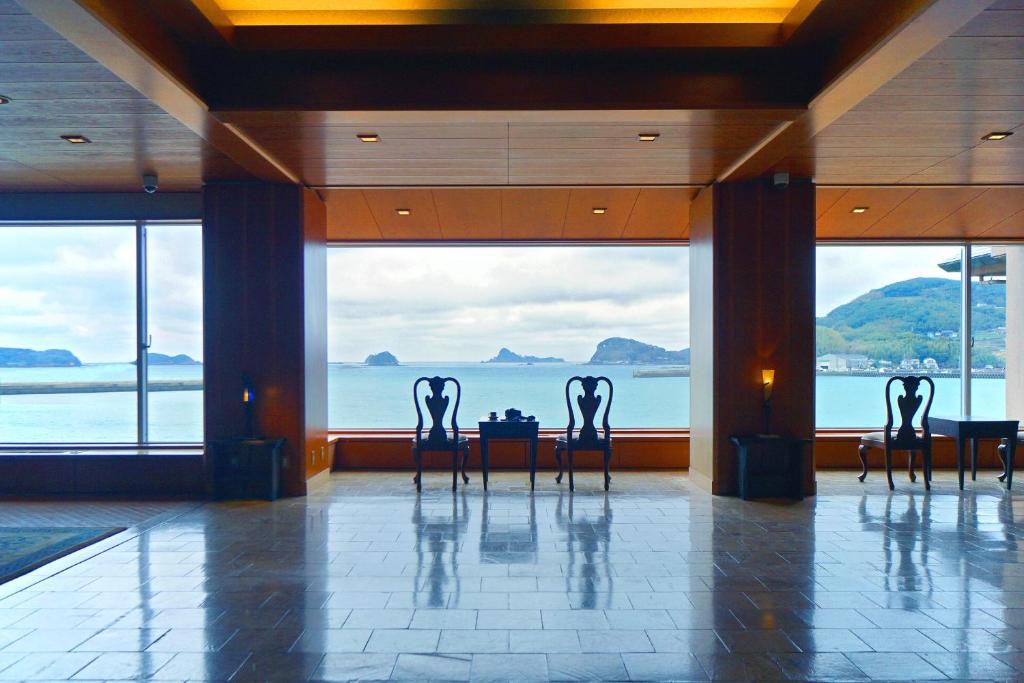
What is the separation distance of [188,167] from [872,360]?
36.8 feet

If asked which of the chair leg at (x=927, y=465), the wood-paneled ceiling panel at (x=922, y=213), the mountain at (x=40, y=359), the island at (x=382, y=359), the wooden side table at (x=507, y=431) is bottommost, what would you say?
the chair leg at (x=927, y=465)

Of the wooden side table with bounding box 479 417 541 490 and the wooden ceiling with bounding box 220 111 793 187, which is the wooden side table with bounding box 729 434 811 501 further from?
the wooden ceiling with bounding box 220 111 793 187

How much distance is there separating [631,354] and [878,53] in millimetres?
22856

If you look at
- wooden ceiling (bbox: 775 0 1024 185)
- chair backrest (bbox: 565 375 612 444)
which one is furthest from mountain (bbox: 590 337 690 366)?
wooden ceiling (bbox: 775 0 1024 185)

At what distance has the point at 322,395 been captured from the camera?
7023 millimetres

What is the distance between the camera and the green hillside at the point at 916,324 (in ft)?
27.6

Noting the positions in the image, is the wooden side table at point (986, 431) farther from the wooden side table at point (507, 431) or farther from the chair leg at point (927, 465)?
the wooden side table at point (507, 431)

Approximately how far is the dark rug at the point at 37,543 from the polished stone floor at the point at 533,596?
13 centimetres

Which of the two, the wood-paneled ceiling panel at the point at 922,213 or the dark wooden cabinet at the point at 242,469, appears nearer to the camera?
the dark wooden cabinet at the point at 242,469

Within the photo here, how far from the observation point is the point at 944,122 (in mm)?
4562

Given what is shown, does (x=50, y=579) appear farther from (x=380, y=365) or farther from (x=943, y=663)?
(x=380, y=365)

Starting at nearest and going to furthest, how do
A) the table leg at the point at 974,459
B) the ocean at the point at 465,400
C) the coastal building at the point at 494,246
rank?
1. the coastal building at the point at 494,246
2. the table leg at the point at 974,459
3. the ocean at the point at 465,400

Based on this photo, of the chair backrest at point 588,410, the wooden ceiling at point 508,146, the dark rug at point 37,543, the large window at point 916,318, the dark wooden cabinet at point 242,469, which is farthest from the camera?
the large window at point 916,318

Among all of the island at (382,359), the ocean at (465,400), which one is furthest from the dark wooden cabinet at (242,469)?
the island at (382,359)
